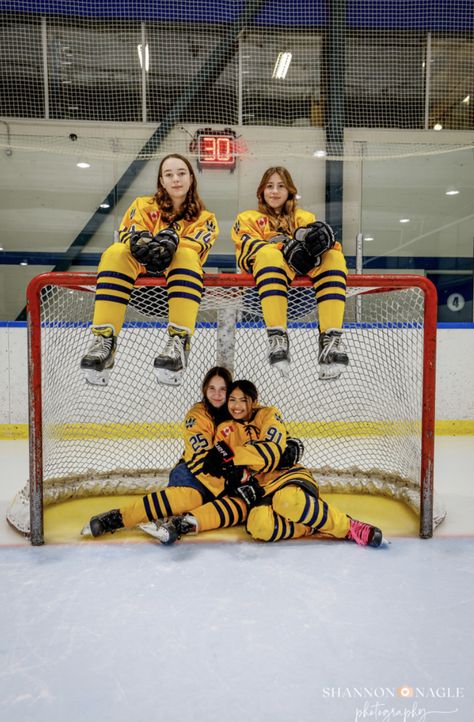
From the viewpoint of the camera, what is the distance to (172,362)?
4.85 feet

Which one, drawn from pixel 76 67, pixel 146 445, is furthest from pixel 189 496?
pixel 76 67

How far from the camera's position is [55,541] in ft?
5.45

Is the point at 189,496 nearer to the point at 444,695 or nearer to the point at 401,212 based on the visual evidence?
the point at 444,695

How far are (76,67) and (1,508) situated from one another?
13.1 feet

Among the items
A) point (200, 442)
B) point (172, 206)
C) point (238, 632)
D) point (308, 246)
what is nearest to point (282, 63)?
point (172, 206)

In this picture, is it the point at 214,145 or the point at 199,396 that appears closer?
the point at 199,396

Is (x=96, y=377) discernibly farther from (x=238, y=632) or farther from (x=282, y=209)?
(x=282, y=209)

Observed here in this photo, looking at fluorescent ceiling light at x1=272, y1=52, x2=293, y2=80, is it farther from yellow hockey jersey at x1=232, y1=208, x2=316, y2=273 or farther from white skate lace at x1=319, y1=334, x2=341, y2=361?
white skate lace at x1=319, y1=334, x2=341, y2=361

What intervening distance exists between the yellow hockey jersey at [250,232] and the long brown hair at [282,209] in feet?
0.07

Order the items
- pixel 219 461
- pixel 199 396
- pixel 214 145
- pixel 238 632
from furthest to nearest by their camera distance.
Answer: pixel 214 145 < pixel 199 396 < pixel 219 461 < pixel 238 632

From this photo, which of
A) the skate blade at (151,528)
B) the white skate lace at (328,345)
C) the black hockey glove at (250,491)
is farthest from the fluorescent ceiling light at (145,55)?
the skate blade at (151,528)

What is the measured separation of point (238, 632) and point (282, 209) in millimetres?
1392

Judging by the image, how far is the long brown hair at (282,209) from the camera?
194 centimetres

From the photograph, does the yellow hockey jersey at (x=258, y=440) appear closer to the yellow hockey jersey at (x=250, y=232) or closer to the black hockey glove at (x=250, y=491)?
the black hockey glove at (x=250, y=491)
